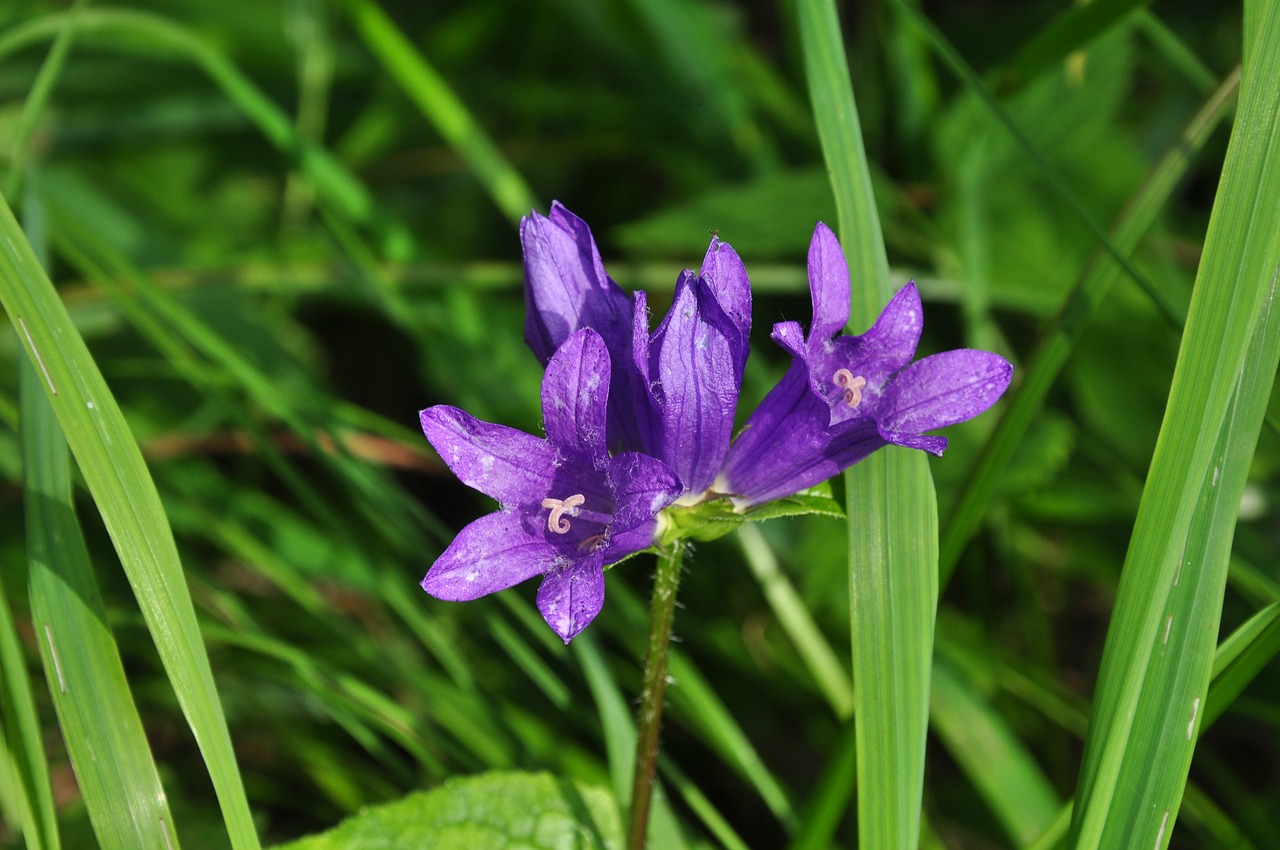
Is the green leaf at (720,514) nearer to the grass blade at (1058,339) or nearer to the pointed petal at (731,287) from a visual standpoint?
the pointed petal at (731,287)

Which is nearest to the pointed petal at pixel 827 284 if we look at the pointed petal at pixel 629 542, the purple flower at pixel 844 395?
the purple flower at pixel 844 395

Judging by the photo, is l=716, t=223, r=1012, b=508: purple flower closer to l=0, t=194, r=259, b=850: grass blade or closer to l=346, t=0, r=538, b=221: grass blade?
l=0, t=194, r=259, b=850: grass blade

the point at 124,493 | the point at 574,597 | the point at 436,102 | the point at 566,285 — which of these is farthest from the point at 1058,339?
the point at 436,102

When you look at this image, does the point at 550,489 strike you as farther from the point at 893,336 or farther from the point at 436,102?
the point at 436,102

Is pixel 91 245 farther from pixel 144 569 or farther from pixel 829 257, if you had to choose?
pixel 829 257

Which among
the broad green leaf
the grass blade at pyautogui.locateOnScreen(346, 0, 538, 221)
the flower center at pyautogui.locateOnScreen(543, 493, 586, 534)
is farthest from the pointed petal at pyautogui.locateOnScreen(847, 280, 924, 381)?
the grass blade at pyautogui.locateOnScreen(346, 0, 538, 221)
